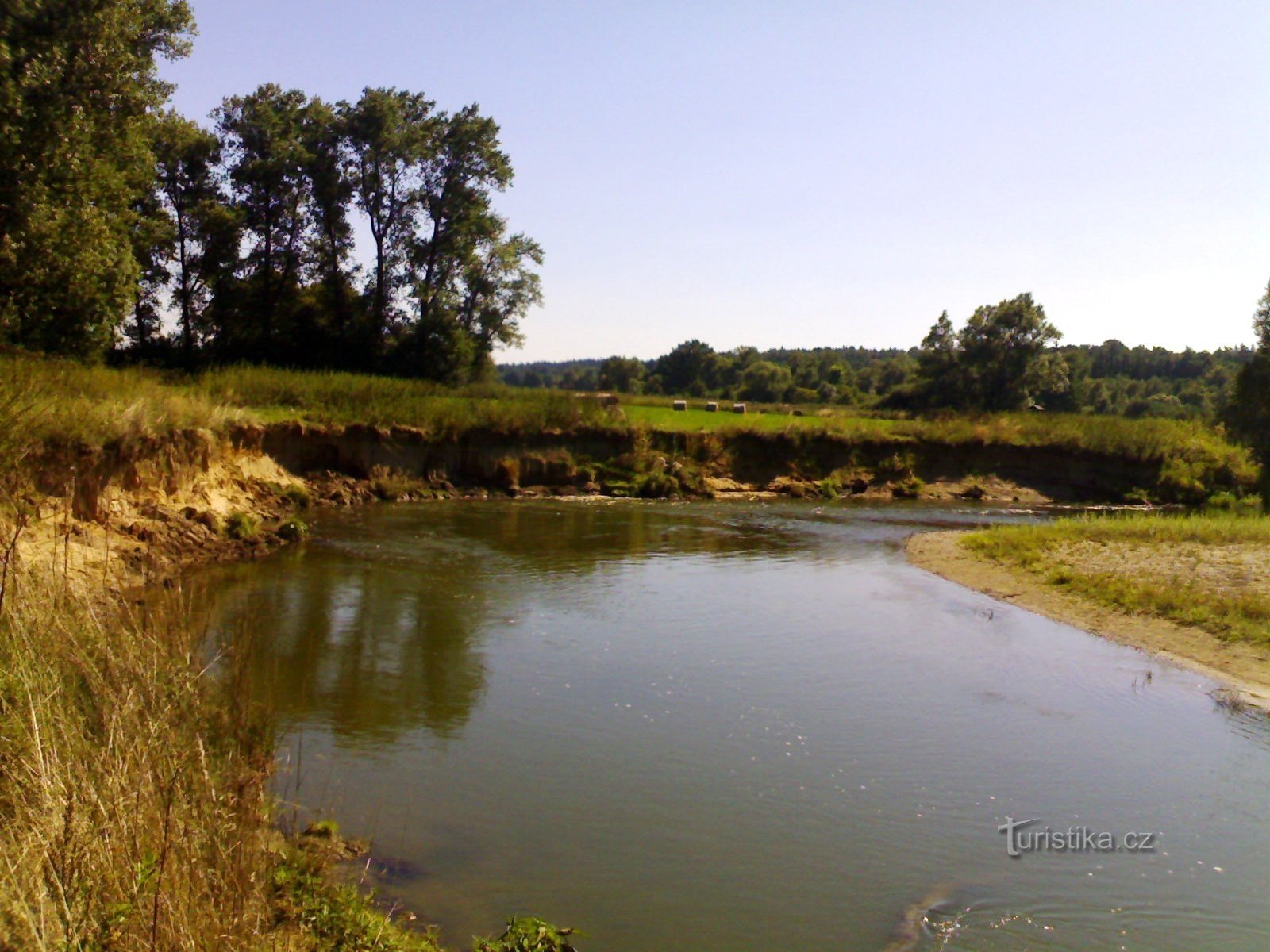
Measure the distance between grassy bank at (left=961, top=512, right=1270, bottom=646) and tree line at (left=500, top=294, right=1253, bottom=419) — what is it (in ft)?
79.1

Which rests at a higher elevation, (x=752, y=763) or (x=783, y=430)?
(x=783, y=430)

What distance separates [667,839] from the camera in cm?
759

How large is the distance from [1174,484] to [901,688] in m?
33.9

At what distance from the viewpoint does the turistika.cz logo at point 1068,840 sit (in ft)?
25.7

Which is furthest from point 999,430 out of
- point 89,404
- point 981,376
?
point 89,404

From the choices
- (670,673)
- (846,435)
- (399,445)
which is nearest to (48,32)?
(399,445)

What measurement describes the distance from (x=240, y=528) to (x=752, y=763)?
523 inches

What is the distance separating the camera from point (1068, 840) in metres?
7.99

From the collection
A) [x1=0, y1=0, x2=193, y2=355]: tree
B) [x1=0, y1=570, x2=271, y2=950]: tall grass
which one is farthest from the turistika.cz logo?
[x1=0, y1=0, x2=193, y2=355]: tree

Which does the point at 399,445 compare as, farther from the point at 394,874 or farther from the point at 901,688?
the point at 394,874

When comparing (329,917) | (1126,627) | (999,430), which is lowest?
(329,917)

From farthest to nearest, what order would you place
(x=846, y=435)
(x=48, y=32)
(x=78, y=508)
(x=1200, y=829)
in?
1. (x=846, y=435)
2. (x=48, y=32)
3. (x=78, y=508)
4. (x=1200, y=829)

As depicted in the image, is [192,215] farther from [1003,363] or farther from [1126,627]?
[1003,363]

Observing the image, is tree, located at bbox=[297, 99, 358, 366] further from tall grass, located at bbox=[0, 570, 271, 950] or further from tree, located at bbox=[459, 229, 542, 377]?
tall grass, located at bbox=[0, 570, 271, 950]
